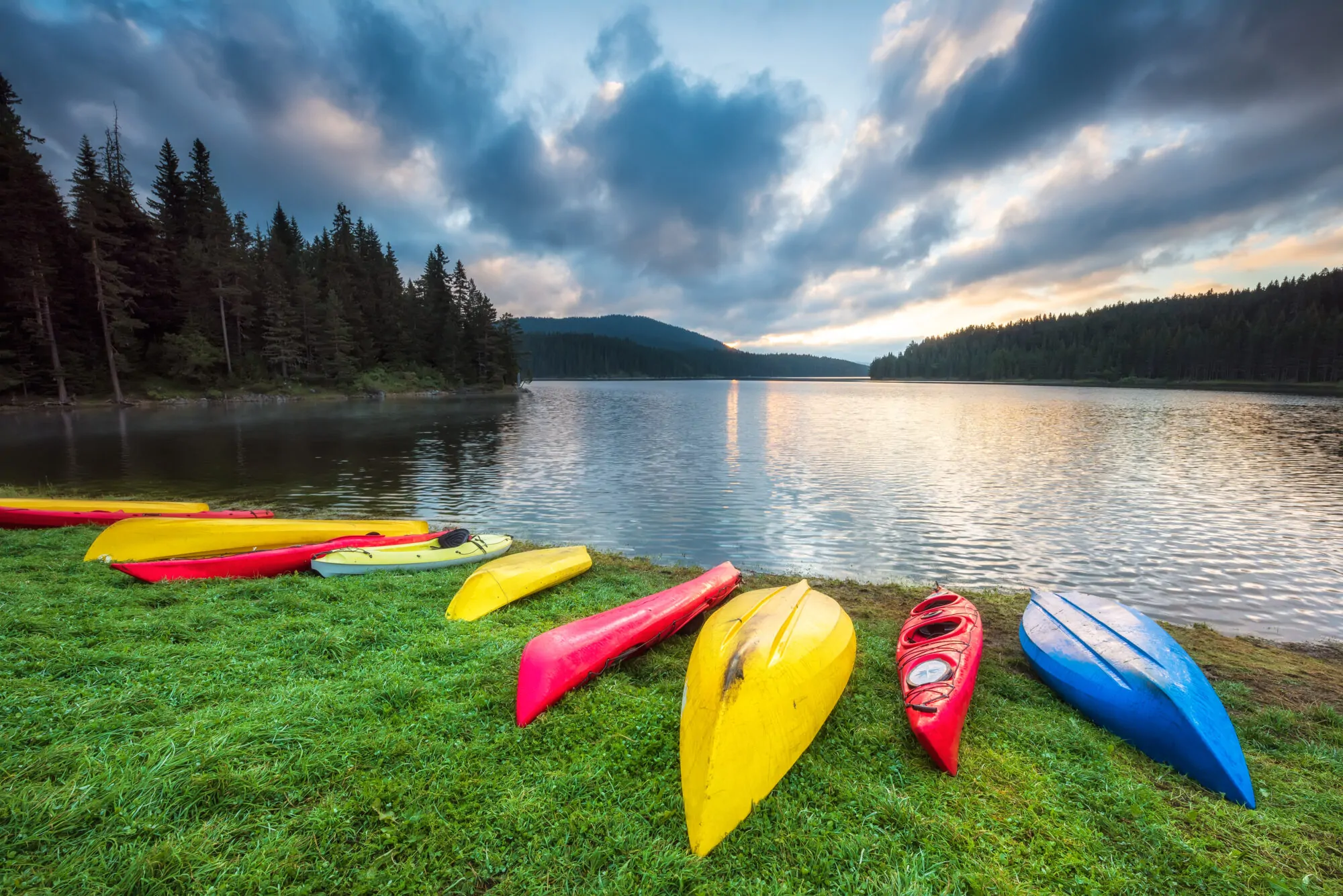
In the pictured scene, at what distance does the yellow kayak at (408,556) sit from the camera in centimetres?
805

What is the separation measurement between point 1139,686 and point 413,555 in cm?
940

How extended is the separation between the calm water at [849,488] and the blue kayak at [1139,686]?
159 inches

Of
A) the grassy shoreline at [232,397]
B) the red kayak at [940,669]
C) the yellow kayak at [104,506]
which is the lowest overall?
the red kayak at [940,669]

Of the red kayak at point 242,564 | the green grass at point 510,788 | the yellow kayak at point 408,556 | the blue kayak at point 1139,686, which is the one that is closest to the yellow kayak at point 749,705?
the green grass at point 510,788

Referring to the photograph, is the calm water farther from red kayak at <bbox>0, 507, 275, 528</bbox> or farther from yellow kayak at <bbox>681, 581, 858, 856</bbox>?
yellow kayak at <bbox>681, 581, 858, 856</bbox>

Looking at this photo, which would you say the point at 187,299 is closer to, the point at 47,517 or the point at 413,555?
the point at 47,517

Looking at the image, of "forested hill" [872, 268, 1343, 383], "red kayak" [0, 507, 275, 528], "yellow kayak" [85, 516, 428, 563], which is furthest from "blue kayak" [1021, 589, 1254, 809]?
"forested hill" [872, 268, 1343, 383]

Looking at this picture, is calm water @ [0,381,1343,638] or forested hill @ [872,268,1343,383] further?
forested hill @ [872,268,1343,383]

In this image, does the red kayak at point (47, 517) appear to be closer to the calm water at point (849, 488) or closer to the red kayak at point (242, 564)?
the red kayak at point (242, 564)

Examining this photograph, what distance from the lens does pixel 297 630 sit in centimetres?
577

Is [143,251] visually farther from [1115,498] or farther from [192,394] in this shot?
[1115,498]

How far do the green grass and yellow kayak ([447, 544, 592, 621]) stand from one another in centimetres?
114

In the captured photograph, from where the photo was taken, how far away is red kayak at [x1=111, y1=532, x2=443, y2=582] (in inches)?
281

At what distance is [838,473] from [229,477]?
21987mm
